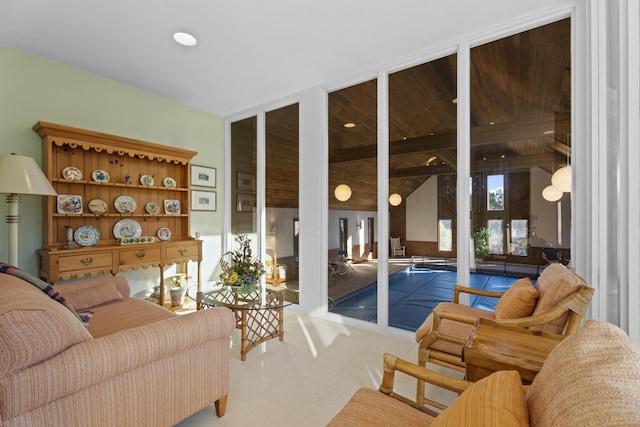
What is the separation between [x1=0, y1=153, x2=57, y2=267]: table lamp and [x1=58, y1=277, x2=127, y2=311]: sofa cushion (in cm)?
76

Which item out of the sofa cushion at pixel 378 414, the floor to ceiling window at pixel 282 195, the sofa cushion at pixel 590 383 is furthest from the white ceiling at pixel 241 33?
the sofa cushion at pixel 378 414

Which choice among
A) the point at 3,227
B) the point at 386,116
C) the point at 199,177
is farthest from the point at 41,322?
the point at 199,177

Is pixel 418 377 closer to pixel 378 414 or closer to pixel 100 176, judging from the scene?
pixel 378 414

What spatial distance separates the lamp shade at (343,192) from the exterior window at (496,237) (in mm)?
1417

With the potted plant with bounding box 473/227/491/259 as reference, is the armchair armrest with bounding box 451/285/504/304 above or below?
below

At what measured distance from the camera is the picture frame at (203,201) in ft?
13.5

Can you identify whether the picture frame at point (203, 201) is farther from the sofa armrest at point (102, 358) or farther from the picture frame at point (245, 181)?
the sofa armrest at point (102, 358)

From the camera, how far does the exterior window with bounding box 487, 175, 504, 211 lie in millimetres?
2511

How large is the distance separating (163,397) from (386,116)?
284 cm

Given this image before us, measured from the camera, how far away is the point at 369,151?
3152mm

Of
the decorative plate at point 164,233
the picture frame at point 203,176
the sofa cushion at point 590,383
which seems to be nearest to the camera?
the sofa cushion at point 590,383

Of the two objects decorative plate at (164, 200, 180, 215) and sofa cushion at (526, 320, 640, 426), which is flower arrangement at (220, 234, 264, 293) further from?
sofa cushion at (526, 320, 640, 426)

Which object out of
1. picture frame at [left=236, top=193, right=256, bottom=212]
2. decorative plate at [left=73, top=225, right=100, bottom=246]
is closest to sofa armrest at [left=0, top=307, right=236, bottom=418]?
decorative plate at [left=73, top=225, right=100, bottom=246]

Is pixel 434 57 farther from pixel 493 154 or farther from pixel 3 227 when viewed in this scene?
pixel 3 227
